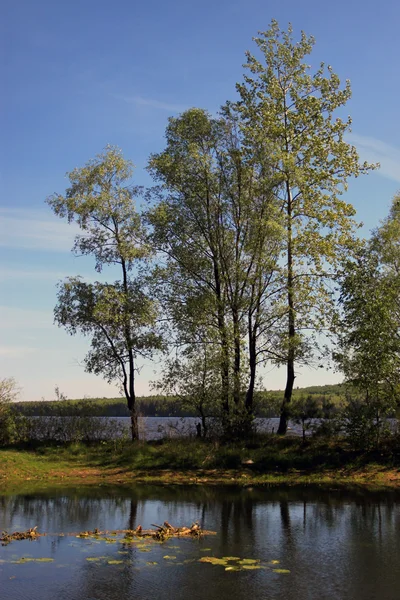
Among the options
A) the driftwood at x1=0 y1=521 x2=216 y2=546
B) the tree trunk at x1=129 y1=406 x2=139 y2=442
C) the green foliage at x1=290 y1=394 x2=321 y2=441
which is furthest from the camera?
the tree trunk at x1=129 y1=406 x2=139 y2=442

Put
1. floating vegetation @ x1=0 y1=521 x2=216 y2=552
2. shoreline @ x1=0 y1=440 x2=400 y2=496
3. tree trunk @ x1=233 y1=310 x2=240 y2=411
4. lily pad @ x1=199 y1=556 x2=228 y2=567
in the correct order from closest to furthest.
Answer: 1. lily pad @ x1=199 y1=556 x2=228 y2=567
2. floating vegetation @ x1=0 y1=521 x2=216 y2=552
3. shoreline @ x1=0 y1=440 x2=400 y2=496
4. tree trunk @ x1=233 y1=310 x2=240 y2=411

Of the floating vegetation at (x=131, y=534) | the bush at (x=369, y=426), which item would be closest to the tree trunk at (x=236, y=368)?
the bush at (x=369, y=426)

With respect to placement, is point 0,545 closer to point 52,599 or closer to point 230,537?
point 52,599

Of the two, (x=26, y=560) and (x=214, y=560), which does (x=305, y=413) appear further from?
(x=26, y=560)

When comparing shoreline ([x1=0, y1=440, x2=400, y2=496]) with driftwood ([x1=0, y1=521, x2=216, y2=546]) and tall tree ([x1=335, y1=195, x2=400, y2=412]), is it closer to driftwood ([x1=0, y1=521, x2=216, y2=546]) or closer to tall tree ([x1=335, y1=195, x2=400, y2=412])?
tall tree ([x1=335, y1=195, x2=400, y2=412])

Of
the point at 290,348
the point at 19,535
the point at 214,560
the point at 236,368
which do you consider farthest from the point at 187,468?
the point at 214,560

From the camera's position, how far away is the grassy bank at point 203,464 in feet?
82.1

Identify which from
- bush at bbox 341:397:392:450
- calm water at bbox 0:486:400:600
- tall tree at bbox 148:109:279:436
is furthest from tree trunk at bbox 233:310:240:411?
calm water at bbox 0:486:400:600

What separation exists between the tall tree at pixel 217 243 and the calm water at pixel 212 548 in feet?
35.4

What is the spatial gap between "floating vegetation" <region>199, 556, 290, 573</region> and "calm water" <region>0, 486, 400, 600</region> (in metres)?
0.13

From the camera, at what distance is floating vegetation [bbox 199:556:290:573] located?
11.3 m

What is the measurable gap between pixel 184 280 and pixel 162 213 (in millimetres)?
3861

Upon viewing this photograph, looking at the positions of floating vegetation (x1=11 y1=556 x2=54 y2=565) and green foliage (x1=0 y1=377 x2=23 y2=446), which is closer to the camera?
floating vegetation (x1=11 y1=556 x2=54 y2=565)

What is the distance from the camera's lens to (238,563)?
11727 mm
